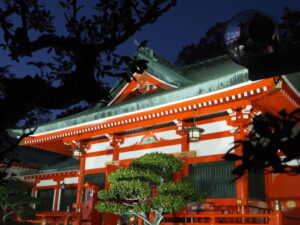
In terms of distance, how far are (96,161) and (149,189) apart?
5684 millimetres

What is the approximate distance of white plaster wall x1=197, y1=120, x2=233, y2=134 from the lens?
10.4 m

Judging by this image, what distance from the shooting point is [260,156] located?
2.16m

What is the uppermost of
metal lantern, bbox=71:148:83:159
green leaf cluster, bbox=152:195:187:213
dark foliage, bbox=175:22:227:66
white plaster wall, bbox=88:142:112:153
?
dark foliage, bbox=175:22:227:66

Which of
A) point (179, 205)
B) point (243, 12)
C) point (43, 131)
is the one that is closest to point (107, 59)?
point (243, 12)

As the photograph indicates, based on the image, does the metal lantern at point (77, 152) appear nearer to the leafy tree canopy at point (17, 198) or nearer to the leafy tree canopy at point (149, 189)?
the leafy tree canopy at point (17, 198)

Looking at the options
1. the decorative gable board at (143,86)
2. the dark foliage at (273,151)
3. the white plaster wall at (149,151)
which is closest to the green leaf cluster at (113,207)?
the white plaster wall at (149,151)

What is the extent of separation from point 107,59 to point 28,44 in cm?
115

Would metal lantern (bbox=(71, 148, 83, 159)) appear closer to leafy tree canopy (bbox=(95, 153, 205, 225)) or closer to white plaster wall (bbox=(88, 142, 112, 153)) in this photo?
white plaster wall (bbox=(88, 142, 112, 153))

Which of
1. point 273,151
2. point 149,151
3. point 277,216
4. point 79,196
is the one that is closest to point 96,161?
point 79,196

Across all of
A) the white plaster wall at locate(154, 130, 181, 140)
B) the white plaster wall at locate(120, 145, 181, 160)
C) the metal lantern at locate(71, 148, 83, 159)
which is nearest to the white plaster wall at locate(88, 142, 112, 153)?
the metal lantern at locate(71, 148, 83, 159)

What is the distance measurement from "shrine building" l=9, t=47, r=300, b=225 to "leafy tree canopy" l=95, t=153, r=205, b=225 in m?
0.95

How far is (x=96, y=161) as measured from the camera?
13.8 metres

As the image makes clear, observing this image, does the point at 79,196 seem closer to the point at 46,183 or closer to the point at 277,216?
the point at 46,183

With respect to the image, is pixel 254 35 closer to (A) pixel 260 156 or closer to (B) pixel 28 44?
(A) pixel 260 156
